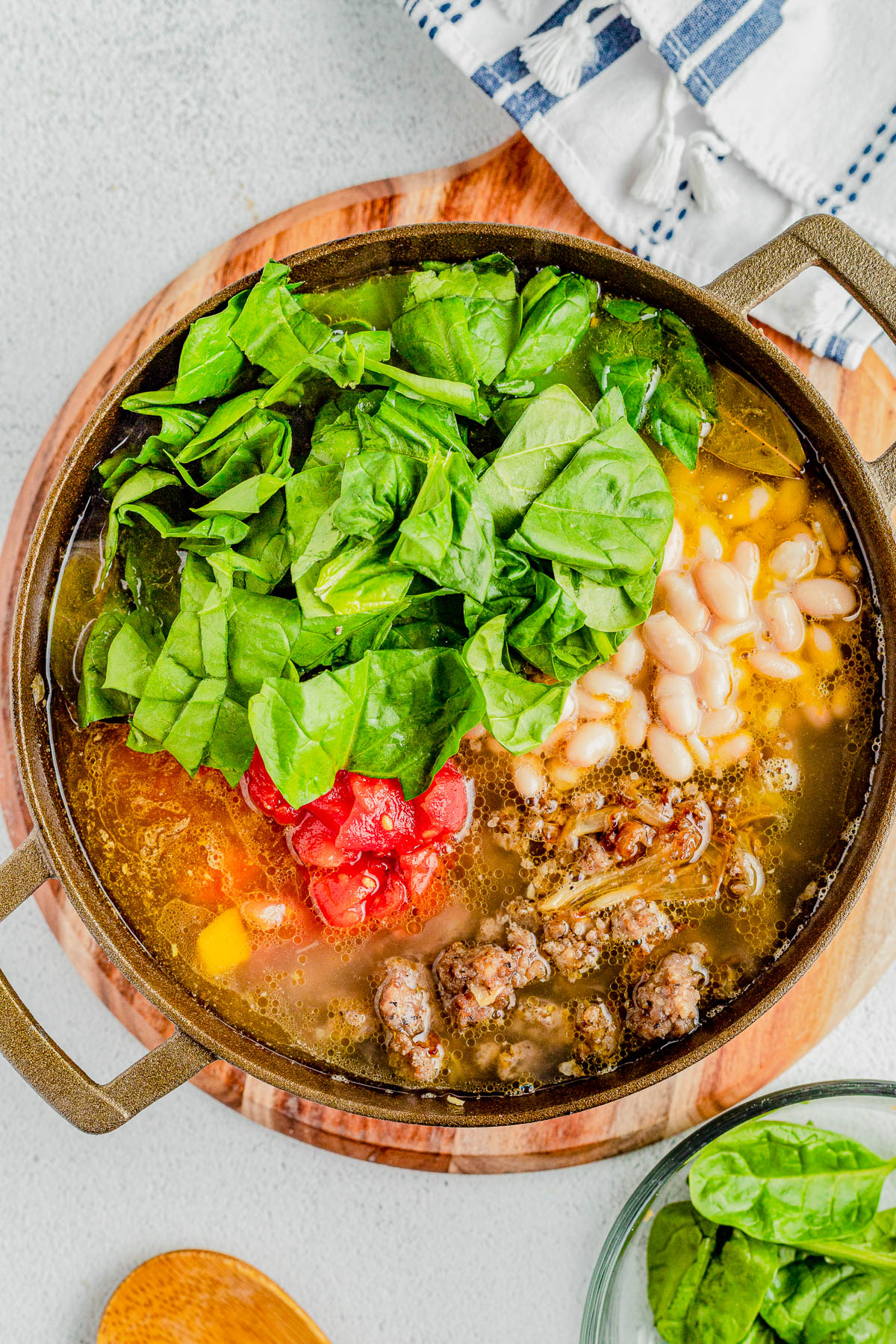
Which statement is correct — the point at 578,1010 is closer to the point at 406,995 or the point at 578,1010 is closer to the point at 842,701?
the point at 406,995

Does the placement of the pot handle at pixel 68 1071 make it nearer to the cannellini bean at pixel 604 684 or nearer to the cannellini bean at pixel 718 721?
the cannellini bean at pixel 604 684

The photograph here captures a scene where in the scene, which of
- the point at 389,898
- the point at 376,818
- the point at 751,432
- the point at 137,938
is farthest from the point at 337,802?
the point at 751,432

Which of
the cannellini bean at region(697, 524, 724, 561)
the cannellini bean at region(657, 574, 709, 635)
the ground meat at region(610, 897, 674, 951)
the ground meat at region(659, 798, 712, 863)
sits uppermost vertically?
the cannellini bean at region(697, 524, 724, 561)

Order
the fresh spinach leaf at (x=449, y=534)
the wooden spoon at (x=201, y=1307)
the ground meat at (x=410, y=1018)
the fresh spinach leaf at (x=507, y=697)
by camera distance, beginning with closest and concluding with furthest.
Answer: the fresh spinach leaf at (x=449, y=534), the fresh spinach leaf at (x=507, y=697), the ground meat at (x=410, y=1018), the wooden spoon at (x=201, y=1307)

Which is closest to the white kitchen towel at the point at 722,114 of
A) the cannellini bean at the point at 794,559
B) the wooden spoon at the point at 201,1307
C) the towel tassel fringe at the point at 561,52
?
the towel tassel fringe at the point at 561,52

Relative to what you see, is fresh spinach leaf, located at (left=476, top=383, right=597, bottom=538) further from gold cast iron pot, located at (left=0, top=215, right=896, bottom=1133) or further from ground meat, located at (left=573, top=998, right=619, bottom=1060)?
ground meat, located at (left=573, top=998, right=619, bottom=1060)

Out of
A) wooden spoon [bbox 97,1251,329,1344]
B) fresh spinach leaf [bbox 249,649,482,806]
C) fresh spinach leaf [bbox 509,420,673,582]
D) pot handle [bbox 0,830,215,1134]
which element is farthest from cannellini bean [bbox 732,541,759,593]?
wooden spoon [bbox 97,1251,329,1344]

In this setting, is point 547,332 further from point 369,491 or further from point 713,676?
point 713,676
